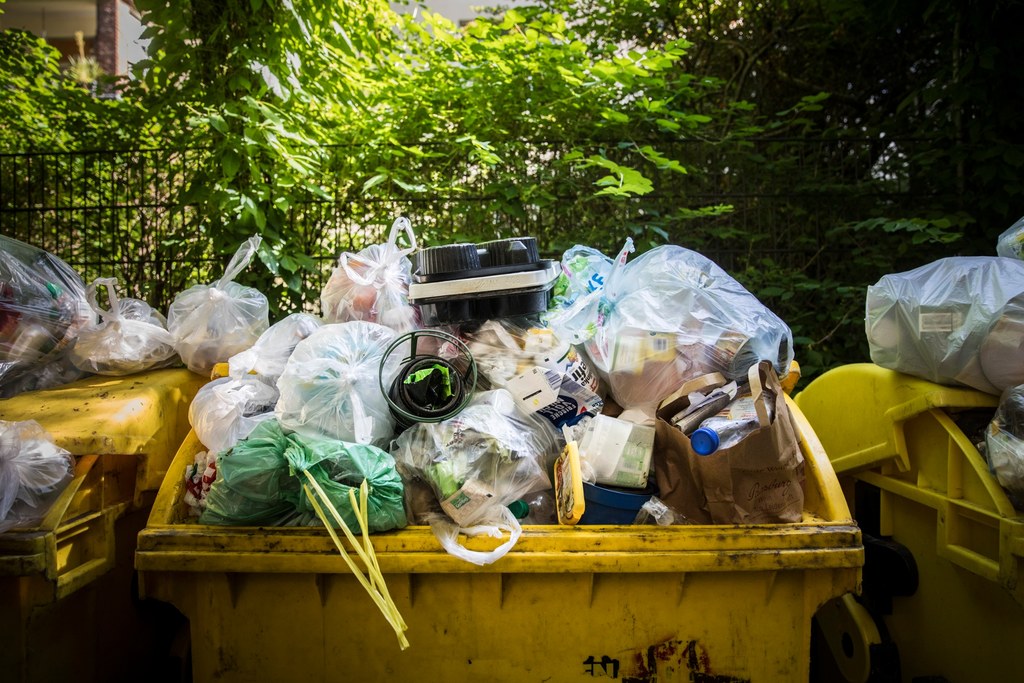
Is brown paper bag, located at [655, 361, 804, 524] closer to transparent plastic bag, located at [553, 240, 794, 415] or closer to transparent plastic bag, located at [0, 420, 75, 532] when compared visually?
transparent plastic bag, located at [553, 240, 794, 415]

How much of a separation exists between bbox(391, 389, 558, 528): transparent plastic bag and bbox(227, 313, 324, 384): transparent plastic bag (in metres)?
0.68

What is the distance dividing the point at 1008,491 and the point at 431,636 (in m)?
A: 1.63

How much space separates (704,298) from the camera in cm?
225

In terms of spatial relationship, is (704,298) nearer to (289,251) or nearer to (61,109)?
(289,251)

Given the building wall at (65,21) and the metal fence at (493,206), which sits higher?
the building wall at (65,21)

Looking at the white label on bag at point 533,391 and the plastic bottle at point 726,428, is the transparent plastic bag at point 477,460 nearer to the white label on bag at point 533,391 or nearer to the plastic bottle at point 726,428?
the white label on bag at point 533,391

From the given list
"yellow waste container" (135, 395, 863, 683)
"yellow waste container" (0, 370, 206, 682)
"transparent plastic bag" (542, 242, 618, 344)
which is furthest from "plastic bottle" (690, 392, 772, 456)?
"yellow waste container" (0, 370, 206, 682)

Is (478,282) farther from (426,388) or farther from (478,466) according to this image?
(478,466)

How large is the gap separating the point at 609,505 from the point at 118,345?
2.03m

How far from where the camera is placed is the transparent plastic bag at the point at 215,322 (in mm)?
2625

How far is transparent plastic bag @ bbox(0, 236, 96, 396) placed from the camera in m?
2.44

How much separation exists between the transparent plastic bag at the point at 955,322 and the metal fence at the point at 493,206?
1.78 m

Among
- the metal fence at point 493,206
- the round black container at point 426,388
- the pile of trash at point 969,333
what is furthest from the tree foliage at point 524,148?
the round black container at point 426,388

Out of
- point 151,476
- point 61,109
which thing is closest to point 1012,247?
point 151,476
